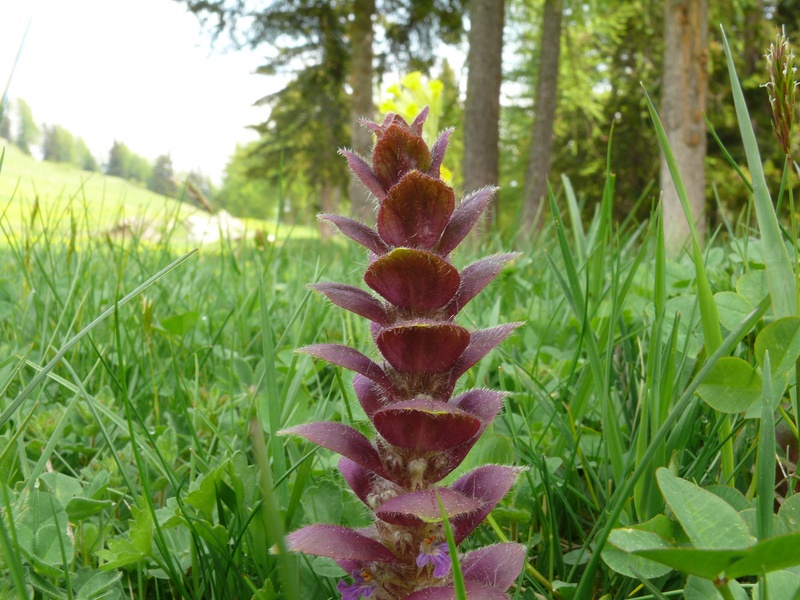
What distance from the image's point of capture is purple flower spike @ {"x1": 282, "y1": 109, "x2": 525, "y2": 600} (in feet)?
2.31

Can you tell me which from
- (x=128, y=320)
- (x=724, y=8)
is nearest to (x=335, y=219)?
(x=128, y=320)

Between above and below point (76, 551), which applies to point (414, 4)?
above

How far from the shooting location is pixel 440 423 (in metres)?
0.71

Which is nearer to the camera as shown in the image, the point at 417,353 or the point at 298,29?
the point at 417,353

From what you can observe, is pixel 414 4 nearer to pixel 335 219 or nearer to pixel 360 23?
pixel 360 23

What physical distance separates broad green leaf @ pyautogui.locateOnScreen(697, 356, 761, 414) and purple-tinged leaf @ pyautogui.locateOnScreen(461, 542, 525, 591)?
424 millimetres

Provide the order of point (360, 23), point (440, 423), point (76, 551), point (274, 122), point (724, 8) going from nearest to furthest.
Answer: point (440, 423) → point (76, 551) → point (724, 8) → point (360, 23) → point (274, 122)

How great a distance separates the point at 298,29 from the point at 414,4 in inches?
128

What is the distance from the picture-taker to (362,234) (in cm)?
78

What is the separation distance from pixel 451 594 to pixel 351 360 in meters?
0.30

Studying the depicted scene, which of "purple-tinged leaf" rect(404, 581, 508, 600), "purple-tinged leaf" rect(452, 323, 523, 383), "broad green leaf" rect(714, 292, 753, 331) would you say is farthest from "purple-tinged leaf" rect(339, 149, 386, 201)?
"broad green leaf" rect(714, 292, 753, 331)

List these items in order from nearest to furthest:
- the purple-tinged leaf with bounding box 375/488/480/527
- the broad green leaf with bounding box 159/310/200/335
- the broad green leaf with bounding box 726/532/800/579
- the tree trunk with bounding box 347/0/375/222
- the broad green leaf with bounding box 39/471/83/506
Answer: the broad green leaf with bounding box 726/532/800/579, the purple-tinged leaf with bounding box 375/488/480/527, the broad green leaf with bounding box 39/471/83/506, the broad green leaf with bounding box 159/310/200/335, the tree trunk with bounding box 347/0/375/222

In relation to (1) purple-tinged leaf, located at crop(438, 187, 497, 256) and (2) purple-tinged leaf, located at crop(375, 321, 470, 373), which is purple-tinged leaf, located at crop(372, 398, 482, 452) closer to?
(2) purple-tinged leaf, located at crop(375, 321, 470, 373)

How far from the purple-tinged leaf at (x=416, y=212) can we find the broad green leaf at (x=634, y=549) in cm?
43
